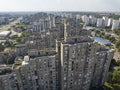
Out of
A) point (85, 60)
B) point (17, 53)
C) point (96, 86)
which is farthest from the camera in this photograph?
point (17, 53)

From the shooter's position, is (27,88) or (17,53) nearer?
(27,88)

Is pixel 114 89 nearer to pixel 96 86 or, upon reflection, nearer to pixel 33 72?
pixel 96 86

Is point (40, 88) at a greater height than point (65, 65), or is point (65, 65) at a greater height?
point (65, 65)

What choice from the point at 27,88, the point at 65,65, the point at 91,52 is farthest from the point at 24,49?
the point at 91,52

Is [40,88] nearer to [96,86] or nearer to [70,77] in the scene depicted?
[70,77]

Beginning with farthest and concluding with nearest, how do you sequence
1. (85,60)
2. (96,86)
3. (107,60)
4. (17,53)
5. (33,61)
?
(17,53) < (96,86) < (107,60) < (85,60) < (33,61)

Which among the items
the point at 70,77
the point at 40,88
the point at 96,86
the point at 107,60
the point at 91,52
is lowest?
the point at 96,86
